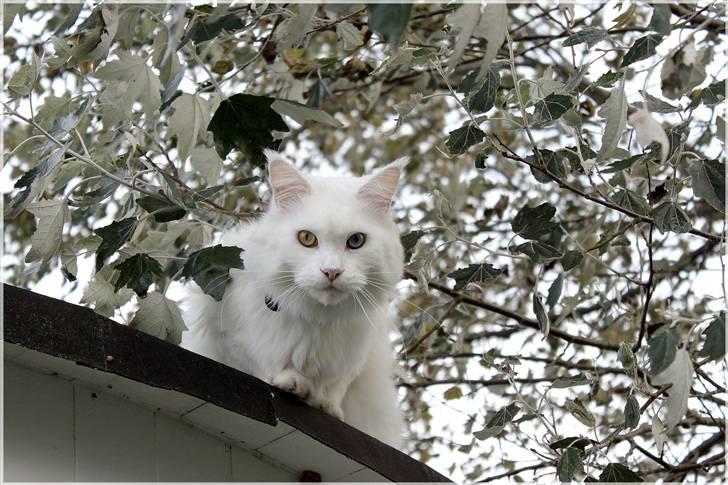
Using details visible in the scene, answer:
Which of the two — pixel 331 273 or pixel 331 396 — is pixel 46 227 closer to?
pixel 331 273

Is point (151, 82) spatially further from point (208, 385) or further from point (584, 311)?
point (584, 311)

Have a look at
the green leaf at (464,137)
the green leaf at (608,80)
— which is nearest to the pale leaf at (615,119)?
the green leaf at (608,80)

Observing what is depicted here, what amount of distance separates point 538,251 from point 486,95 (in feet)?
1.75

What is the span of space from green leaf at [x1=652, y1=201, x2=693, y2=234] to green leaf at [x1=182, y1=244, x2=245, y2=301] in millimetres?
1034

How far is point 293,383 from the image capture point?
2.80 metres

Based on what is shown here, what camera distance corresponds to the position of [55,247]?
238 centimetres

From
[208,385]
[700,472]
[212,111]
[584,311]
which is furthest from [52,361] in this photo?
[584,311]

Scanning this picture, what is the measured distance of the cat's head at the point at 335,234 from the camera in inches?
Result: 109

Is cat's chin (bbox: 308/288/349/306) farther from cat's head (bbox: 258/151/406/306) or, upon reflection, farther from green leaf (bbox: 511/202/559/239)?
green leaf (bbox: 511/202/559/239)

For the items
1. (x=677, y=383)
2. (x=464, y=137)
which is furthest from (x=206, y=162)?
(x=677, y=383)

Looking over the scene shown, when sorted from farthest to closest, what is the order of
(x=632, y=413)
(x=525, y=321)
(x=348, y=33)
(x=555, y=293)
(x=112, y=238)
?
(x=525, y=321) → (x=555, y=293) → (x=348, y=33) → (x=632, y=413) → (x=112, y=238)

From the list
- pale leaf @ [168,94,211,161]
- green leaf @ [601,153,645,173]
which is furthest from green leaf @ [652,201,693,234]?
pale leaf @ [168,94,211,161]

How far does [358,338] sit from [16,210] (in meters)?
1.16

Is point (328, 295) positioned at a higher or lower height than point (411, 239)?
lower
